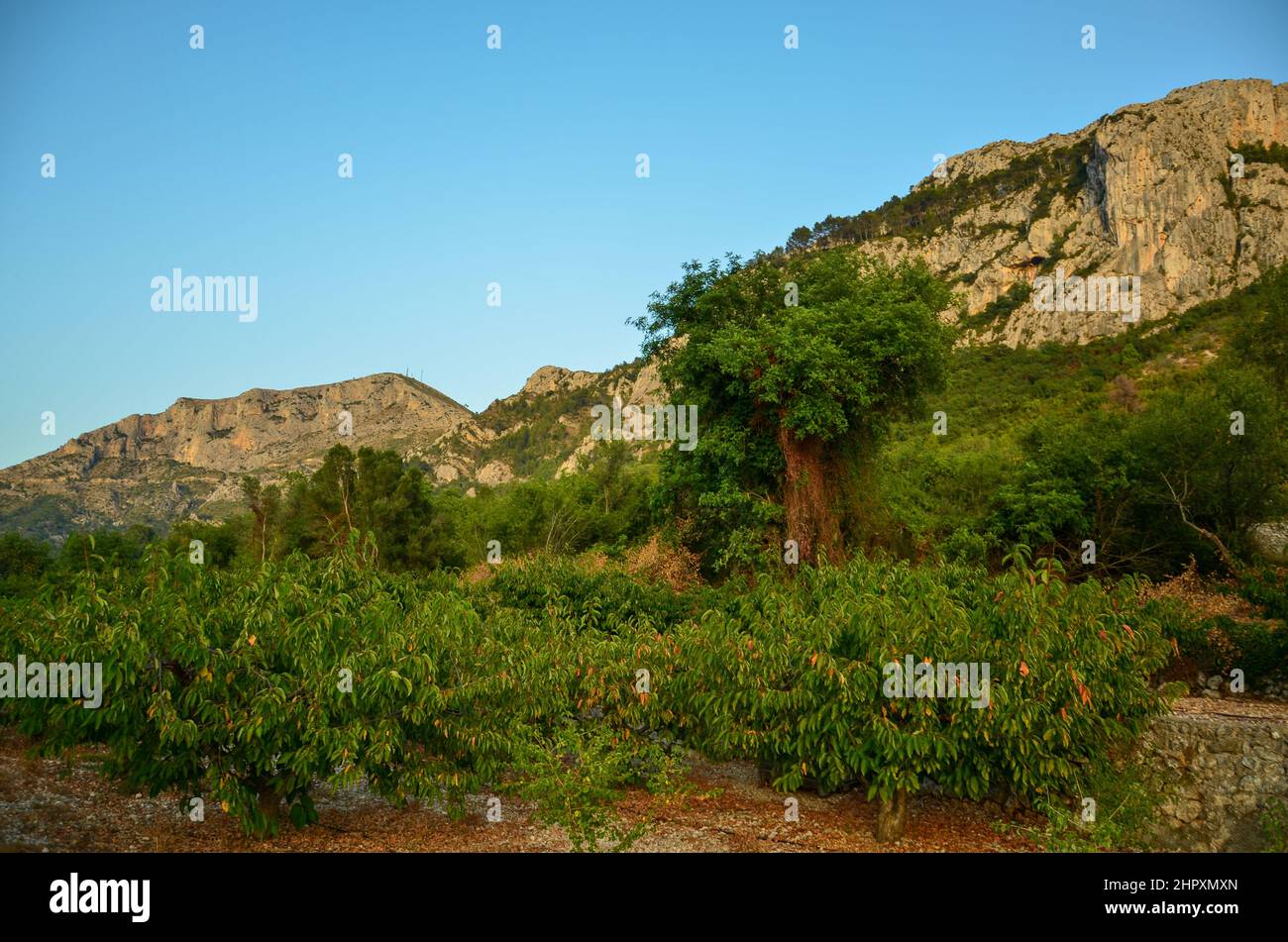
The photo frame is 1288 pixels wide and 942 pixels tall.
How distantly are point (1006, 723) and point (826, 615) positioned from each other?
2159 millimetres

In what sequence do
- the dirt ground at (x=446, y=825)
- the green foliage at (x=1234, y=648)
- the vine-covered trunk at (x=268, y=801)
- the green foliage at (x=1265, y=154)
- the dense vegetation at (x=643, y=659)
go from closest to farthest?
1. the dense vegetation at (x=643, y=659)
2. the vine-covered trunk at (x=268, y=801)
3. the dirt ground at (x=446, y=825)
4. the green foliage at (x=1234, y=648)
5. the green foliage at (x=1265, y=154)

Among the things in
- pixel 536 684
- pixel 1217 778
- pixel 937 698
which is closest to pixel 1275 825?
pixel 1217 778

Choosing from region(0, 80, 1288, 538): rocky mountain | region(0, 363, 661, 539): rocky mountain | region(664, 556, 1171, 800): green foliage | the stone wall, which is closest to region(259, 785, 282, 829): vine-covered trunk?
region(664, 556, 1171, 800): green foliage

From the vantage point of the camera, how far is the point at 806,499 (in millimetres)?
22125

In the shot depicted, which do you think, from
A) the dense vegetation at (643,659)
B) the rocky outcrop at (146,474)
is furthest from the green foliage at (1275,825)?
the rocky outcrop at (146,474)

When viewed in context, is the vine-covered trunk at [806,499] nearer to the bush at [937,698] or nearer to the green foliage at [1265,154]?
the bush at [937,698]

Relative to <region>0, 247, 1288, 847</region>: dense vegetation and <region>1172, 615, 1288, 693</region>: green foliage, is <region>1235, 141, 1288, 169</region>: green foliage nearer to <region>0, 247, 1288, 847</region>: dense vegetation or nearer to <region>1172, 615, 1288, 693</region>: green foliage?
<region>0, 247, 1288, 847</region>: dense vegetation

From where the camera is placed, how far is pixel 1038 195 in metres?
96.4

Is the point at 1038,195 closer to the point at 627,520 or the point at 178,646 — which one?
the point at 627,520

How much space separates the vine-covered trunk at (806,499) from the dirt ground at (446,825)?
9.58 meters

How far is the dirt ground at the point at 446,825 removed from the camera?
10039 mm

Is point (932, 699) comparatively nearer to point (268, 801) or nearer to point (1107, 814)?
point (1107, 814)

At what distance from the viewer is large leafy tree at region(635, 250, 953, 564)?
20938mm
